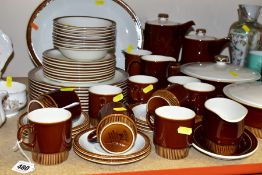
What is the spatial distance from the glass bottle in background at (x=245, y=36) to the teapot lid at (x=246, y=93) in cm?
29

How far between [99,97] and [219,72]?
0.40m

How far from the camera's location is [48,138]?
848 mm

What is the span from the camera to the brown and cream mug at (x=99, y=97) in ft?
3.42

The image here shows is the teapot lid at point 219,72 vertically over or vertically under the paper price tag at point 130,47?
under

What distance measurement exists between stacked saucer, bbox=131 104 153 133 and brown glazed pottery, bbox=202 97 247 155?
0.16 metres

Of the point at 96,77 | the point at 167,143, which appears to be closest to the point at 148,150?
the point at 167,143

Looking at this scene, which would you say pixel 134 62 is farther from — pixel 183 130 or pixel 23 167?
pixel 23 167

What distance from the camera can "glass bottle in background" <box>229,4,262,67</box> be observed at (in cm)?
144

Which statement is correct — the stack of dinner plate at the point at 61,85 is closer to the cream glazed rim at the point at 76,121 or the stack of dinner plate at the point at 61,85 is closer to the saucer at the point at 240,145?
the cream glazed rim at the point at 76,121

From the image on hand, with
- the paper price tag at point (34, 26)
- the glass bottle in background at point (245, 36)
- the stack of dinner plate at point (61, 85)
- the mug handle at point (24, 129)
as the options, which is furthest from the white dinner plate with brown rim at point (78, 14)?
the mug handle at point (24, 129)

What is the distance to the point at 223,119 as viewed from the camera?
2.99 feet

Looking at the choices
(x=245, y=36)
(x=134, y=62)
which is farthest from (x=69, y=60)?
(x=245, y=36)

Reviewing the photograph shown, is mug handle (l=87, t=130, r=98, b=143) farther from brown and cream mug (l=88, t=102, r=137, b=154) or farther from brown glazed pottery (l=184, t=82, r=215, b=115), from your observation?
brown glazed pottery (l=184, t=82, r=215, b=115)

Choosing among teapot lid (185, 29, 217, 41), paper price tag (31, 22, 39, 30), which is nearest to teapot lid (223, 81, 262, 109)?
teapot lid (185, 29, 217, 41)
